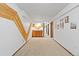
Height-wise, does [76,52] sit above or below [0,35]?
below

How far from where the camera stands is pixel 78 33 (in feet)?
15.9

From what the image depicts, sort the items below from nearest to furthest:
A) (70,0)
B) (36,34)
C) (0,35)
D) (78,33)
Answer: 1. (0,35)
2. (78,33)
3. (70,0)
4. (36,34)

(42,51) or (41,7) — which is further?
(41,7)

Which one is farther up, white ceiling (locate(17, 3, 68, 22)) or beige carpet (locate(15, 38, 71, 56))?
white ceiling (locate(17, 3, 68, 22))

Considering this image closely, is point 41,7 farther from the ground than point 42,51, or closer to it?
farther from the ground

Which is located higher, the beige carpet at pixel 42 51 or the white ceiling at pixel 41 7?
the white ceiling at pixel 41 7

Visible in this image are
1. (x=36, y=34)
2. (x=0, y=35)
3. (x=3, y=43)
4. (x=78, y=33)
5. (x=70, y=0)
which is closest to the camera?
(x=0, y=35)

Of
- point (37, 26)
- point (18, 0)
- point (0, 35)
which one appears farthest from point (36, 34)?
point (0, 35)

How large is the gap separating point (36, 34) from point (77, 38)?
43.5 feet

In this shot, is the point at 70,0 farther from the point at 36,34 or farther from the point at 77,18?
the point at 36,34

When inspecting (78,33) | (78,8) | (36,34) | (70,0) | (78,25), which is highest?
(70,0)

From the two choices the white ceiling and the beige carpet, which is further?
the white ceiling

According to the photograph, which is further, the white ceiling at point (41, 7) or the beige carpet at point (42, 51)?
the white ceiling at point (41, 7)

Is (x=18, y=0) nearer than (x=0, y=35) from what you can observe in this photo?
No
